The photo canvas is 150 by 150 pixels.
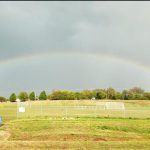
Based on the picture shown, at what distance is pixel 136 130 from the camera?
82.1ft

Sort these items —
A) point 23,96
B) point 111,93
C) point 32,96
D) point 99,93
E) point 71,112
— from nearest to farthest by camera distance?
point 71,112
point 32,96
point 99,93
point 111,93
point 23,96

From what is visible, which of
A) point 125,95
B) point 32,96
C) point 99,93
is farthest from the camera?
point 99,93

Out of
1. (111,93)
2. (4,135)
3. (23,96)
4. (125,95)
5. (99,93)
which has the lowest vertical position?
(4,135)

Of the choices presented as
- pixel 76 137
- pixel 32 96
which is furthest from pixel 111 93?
pixel 76 137

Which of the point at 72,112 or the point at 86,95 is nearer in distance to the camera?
the point at 72,112

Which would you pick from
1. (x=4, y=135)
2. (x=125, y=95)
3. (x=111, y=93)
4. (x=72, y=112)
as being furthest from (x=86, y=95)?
(x=4, y=135)

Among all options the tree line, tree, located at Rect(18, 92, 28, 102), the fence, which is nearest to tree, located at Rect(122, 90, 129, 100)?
the tree line

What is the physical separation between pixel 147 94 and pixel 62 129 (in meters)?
128

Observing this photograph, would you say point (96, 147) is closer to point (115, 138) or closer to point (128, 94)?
point (115, 138)

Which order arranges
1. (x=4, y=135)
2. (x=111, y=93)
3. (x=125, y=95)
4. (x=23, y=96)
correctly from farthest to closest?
(x=23, y=96) < (x=111, y=93) < (x=125, y=95) < (x=4, y=135)

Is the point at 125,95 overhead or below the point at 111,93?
below

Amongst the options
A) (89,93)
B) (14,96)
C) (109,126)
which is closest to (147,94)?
(89,93)

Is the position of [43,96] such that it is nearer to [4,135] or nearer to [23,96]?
[23,96]

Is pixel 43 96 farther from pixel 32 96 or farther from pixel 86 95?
pixel 86 95
